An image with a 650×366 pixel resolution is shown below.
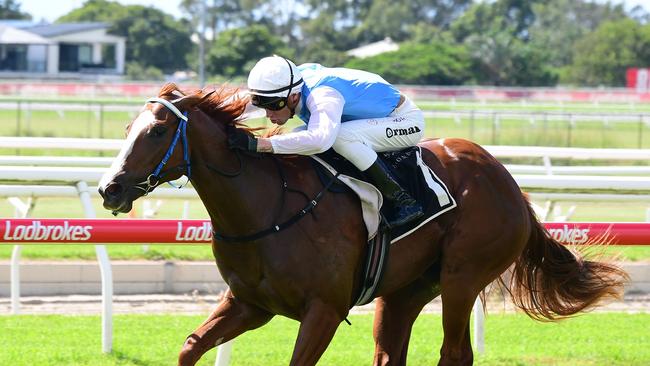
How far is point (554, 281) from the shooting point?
574cm

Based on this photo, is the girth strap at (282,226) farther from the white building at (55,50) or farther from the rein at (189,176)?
the white building at (55,50)

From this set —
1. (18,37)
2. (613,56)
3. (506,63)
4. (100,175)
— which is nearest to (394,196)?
(100,175)

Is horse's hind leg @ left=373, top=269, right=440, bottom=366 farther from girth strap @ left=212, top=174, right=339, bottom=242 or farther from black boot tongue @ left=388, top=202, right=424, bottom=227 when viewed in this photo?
girth strap @ left=212, top=174, right=339, bottom=242

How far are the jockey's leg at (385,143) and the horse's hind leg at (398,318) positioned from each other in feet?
1.86

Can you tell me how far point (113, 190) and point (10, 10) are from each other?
278ft

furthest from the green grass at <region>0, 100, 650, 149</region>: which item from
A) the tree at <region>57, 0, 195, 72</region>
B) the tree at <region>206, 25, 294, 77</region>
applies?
the tree at <region>57, 0, 195, 72</region>

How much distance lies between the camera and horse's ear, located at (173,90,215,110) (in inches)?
182

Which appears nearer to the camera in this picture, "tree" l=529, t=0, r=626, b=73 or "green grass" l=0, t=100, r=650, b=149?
"green grass" l=0, t=100, r=650, b=149

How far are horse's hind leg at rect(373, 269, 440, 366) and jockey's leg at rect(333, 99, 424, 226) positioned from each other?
0.57m

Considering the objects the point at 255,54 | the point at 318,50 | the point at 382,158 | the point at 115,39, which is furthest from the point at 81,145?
the point at 318,50

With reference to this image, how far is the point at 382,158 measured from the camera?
5.19 meters

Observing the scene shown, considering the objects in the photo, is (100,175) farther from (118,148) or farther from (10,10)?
(10,10)

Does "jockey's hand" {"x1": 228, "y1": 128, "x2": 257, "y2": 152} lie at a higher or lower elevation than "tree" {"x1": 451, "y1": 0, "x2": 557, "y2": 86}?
higher

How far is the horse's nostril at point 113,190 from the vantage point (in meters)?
4.28
